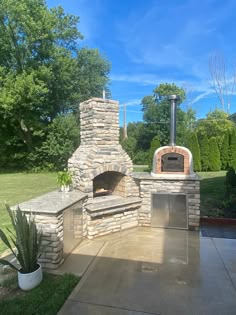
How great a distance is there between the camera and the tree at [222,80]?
2438 cm

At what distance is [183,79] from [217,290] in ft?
80.6

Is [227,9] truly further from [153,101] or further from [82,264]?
[153,101]

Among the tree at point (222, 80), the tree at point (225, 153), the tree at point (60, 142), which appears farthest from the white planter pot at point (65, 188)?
the tree at point (222, 80)

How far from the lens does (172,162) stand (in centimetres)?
541

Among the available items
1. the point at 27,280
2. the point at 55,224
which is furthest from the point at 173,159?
the point at 27,280

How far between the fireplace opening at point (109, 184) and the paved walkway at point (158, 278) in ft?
4.20

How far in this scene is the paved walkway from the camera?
104 inches

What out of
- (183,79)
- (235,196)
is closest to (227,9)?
(235,196)

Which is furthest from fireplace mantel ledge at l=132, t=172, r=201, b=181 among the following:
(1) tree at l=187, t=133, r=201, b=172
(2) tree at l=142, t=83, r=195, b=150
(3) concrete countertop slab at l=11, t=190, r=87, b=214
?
(2) tree at l=142, t=83, r=195, b=150

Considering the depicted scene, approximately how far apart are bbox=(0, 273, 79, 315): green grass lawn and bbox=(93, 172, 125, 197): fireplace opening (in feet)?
8.61

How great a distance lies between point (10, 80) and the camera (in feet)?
44.3

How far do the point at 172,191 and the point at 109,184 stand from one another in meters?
1.64

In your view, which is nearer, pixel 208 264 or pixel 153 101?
pixel 208 264

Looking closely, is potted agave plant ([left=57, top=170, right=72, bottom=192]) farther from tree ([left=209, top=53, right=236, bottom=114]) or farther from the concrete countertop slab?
tree ([left=209, top=53, right=236, bottom=114])
